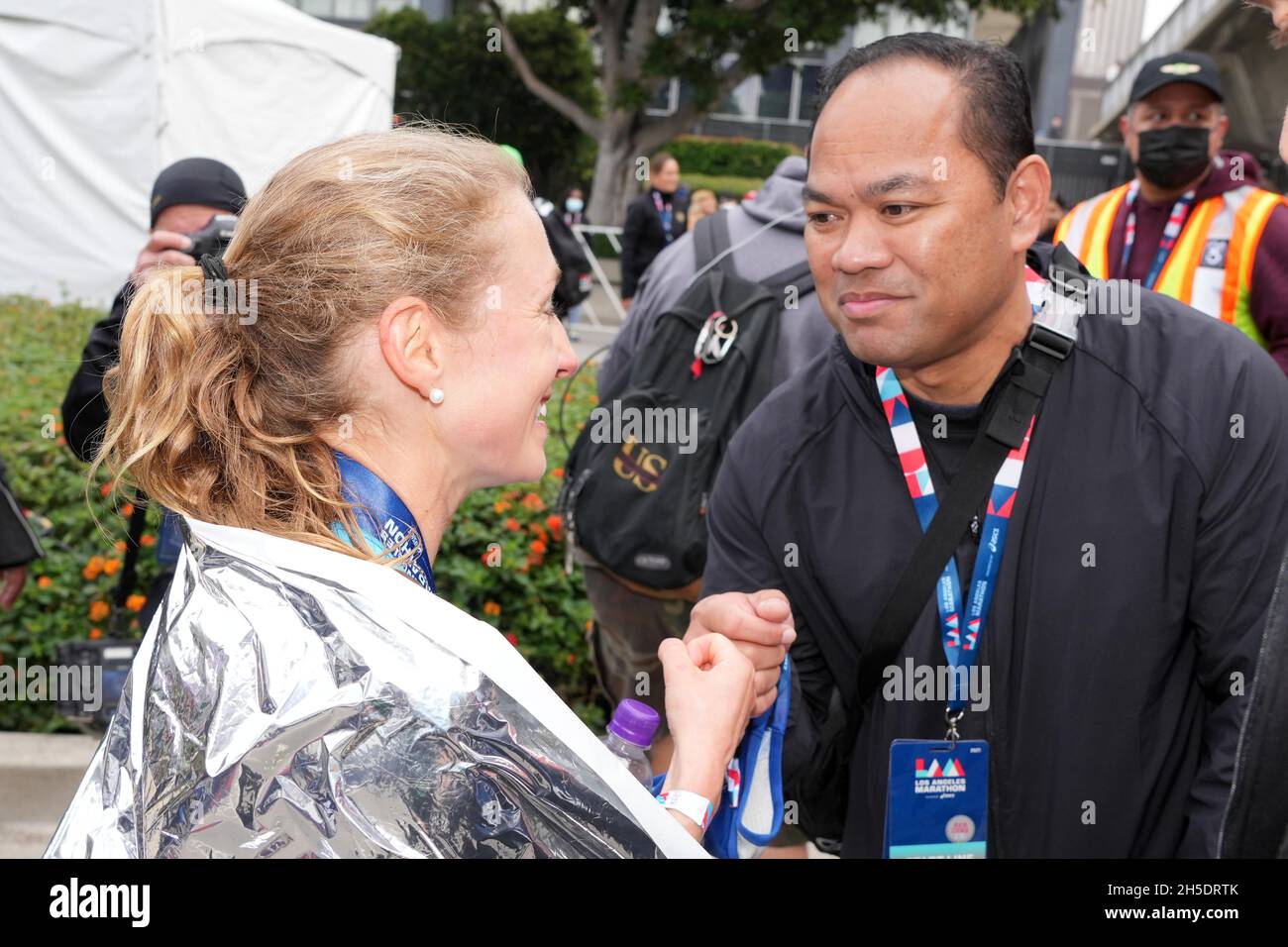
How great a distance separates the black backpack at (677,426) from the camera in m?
3.58

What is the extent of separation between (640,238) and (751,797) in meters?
10.3

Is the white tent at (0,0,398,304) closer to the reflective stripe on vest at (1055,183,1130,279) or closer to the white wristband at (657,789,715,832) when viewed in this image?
the reflective stripe on vest at (1055,183,1130,279)

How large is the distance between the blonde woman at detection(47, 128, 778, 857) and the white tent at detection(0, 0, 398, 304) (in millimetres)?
9935

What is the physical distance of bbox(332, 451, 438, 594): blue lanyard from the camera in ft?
5.78

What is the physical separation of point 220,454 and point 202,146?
10.5 m

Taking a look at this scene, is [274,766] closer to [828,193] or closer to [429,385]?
[429,385]

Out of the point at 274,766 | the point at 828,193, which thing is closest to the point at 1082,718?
the point at 828,193

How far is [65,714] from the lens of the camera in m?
4.24

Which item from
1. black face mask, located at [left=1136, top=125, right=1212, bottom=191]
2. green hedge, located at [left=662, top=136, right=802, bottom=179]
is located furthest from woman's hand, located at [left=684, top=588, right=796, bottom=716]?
green hedge, located at [left=662, top=136, right=802, bottom=179]

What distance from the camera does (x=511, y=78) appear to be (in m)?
29.5

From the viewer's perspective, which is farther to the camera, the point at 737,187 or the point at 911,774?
the point at 737,187

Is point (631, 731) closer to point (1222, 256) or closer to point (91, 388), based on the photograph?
point (91, 388)

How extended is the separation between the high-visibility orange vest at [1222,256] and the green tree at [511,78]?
24.3 metres

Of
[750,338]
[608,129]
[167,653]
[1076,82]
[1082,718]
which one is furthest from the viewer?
[1076,82]
